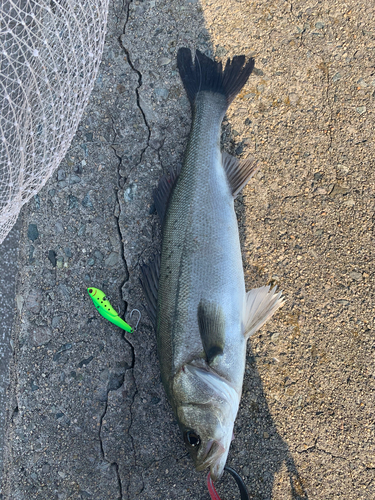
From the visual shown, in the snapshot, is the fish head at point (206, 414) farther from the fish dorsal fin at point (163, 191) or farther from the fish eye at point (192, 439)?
the fish dorsal fin at point (163, 191)

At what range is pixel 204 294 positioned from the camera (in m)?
2.31

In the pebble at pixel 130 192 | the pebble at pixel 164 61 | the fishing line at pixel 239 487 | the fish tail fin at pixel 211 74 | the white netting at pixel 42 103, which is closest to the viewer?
the fishing line at pixel 239 487

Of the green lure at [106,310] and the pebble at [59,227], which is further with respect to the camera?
the pebble at [59,227]

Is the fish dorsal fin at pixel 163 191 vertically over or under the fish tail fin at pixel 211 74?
under

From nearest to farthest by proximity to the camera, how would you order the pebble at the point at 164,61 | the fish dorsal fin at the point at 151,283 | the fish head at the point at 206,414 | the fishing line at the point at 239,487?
the fish head at the point at 206,414 < the fishing line at the point at 239,487 < the fish dorsal fin at the point at 151,283 < the pebble at the point at 164,61

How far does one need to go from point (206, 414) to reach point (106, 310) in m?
1.03

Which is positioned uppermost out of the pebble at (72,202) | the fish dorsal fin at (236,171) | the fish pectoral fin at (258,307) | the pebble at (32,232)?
the fish dorsal fin at (236,171)

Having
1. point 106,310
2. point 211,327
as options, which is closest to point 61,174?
point 106,310

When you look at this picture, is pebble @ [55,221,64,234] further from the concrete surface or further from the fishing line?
the fishing line

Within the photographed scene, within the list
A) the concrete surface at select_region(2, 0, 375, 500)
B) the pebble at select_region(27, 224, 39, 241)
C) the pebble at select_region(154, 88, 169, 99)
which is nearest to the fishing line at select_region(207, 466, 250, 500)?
the concrete surface at select_region(2, 0, 375, 500)

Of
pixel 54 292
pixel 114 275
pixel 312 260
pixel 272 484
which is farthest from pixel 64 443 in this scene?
pixel 312 260

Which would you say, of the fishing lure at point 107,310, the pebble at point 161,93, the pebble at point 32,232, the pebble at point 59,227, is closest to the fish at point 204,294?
the fishing lure at point 107,310

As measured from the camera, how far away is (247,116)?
290 cm

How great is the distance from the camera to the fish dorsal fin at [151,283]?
249 centimetres
